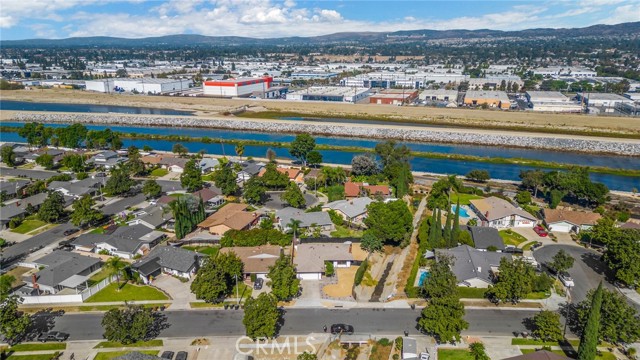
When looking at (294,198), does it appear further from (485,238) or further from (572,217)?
(572,217)

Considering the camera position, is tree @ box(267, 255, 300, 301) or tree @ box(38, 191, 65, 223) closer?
tree @ box(267, 255, 300, 301)

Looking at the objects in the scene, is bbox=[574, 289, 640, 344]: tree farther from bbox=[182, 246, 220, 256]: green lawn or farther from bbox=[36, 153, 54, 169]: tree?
bbox=[36, 153, 54, 169]: tree

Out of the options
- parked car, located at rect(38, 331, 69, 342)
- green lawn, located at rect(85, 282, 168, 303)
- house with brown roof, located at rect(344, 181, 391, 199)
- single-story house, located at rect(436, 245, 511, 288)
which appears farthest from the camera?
house with brown roof, located at rect(344, 181, 391, 199)

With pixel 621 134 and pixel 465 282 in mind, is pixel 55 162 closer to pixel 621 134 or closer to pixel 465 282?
pixel 465 282

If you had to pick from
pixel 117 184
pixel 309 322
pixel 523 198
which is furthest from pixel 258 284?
pixel 523 198

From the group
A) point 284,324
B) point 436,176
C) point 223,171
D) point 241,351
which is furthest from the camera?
point 436,176

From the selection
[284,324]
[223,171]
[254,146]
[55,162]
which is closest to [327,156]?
[254,146]

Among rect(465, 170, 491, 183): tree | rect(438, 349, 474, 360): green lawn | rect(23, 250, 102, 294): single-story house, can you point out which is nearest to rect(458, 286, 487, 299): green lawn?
rect(438, 349, 474, 360): green lawn
